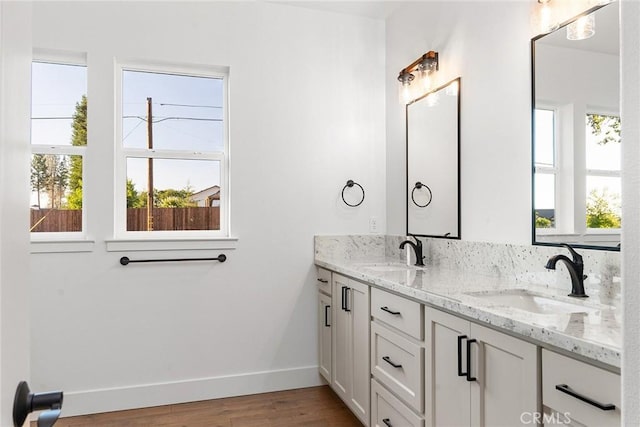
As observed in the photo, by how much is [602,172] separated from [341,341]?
1.64 m

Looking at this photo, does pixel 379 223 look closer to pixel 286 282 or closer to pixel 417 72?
pixel 286 282

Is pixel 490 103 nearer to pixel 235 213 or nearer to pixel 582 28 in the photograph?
pixel 582 28

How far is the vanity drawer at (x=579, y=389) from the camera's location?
94cm

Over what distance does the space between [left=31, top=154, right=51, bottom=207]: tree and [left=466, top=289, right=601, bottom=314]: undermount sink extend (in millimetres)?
2571

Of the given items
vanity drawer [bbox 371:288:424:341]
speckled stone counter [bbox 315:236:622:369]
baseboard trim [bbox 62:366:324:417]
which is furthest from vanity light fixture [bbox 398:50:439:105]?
baseboard trim [bbox 62:366:324:417]

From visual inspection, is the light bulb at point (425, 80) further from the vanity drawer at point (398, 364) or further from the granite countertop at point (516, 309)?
the vanity drawer at point (398, 364)

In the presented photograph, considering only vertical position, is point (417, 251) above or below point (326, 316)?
above

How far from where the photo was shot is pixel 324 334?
2928mm

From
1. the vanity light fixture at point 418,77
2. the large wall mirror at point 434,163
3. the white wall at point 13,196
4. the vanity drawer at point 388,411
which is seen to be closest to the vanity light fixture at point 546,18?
the large wall mirror at point 434,163

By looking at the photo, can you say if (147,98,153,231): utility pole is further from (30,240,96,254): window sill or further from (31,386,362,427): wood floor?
(31,386,362,427): wood floor

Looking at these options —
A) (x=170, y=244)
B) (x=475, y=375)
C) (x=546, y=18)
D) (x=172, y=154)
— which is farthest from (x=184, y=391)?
(x=546, y=18)

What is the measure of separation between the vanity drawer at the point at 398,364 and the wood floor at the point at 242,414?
0.61 meters

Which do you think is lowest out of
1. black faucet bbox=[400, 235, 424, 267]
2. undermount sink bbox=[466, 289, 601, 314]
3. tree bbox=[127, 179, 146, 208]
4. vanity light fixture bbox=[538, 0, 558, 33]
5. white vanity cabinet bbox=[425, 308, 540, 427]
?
white vanity cabinet bbox=[425, 308, 540, 427]

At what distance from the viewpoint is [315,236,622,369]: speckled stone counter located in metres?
1.02
